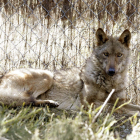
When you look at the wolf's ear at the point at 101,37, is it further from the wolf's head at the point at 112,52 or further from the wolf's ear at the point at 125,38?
the wolf's ear at the point at 125,38

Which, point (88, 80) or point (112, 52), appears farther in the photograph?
point (88, 80)

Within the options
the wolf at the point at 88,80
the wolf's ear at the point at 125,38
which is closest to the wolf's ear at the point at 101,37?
the wolf at the point at 88,80

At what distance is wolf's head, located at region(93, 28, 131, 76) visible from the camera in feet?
13.2

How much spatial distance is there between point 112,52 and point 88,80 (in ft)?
2.47

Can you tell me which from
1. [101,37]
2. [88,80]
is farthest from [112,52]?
[88,80]

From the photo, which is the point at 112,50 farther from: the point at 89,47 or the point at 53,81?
the point at 53,81

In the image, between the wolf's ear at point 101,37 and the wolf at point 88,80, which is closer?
the wolf at point 88,80

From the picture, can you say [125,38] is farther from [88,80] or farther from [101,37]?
[88,80]

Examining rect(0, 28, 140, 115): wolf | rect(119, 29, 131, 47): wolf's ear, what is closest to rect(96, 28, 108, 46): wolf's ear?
rect(0, 28, 140, 115): wolf

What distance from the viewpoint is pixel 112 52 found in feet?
13.7

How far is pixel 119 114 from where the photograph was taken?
12.6 feet

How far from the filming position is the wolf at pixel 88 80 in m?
4.03

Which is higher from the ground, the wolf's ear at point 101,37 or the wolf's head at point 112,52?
the wolf's ear at point 101,37

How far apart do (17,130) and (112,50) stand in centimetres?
263
